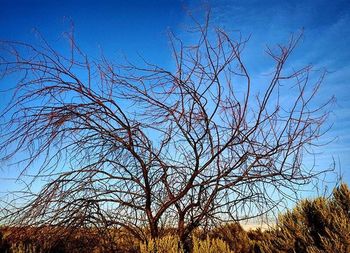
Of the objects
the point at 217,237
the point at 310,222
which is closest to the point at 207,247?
the point at 217,237

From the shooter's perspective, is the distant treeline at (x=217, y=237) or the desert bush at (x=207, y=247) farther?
the distant treeline at (x=217, y=237)

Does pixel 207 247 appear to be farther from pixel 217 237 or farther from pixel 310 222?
pixel 310 222

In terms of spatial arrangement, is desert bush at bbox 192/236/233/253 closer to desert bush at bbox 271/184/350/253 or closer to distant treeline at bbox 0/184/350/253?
distant treeline at bbox 0/184/350/253

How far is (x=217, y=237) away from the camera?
4.88 meters

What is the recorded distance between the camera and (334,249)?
13.4 feet

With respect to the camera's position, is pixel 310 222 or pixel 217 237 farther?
pixel 310 222

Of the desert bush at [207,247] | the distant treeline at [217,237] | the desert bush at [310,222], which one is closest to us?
the desert bush at [207,247]

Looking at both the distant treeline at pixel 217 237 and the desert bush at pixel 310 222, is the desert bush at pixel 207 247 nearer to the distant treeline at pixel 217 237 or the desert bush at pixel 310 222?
the distant treeline at pixel 217 237

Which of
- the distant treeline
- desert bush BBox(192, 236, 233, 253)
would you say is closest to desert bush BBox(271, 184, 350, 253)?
the distant treeline

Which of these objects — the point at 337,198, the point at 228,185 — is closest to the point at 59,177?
the point at 228,185

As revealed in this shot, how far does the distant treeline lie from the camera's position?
13.3 ft

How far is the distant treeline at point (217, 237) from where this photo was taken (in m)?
4.04

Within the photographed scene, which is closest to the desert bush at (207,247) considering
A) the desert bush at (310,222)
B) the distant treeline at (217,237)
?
the distant treeline at (217,237)

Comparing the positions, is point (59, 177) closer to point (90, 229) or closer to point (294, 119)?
point (90, 229)
